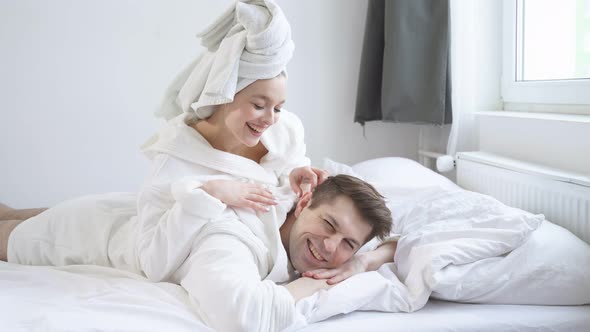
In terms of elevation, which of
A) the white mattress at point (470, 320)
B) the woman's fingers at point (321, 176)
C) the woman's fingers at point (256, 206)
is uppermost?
the woman's fingers at point (321, 176)

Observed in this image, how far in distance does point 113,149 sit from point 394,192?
1490 millimetres

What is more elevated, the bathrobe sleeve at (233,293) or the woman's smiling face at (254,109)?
the woman's smiling face at (254,109)

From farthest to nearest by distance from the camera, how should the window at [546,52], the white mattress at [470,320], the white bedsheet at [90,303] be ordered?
1. the window at [546,52]
2. the white mattress at [470,320]
3. the white bedsheet at [90,303]

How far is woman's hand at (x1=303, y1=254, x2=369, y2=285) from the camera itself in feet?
4.94

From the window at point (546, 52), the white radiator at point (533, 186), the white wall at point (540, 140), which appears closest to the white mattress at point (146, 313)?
the white radiator at point (533, 186)

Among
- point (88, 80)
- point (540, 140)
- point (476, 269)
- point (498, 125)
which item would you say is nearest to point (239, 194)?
point (476, 269)

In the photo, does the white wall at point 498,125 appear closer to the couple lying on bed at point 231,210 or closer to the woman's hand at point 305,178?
the couple lying on bed at point 231,210

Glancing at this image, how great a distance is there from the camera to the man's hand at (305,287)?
139cm

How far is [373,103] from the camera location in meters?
3.02

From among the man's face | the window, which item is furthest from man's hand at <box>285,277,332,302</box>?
the window

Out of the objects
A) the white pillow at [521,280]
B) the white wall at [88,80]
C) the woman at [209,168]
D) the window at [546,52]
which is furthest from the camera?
the white wall at [88,80]

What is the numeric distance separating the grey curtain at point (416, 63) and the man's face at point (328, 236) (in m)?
1.19

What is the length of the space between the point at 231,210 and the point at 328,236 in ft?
0.84

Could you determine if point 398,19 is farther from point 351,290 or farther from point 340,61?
point 351,290
